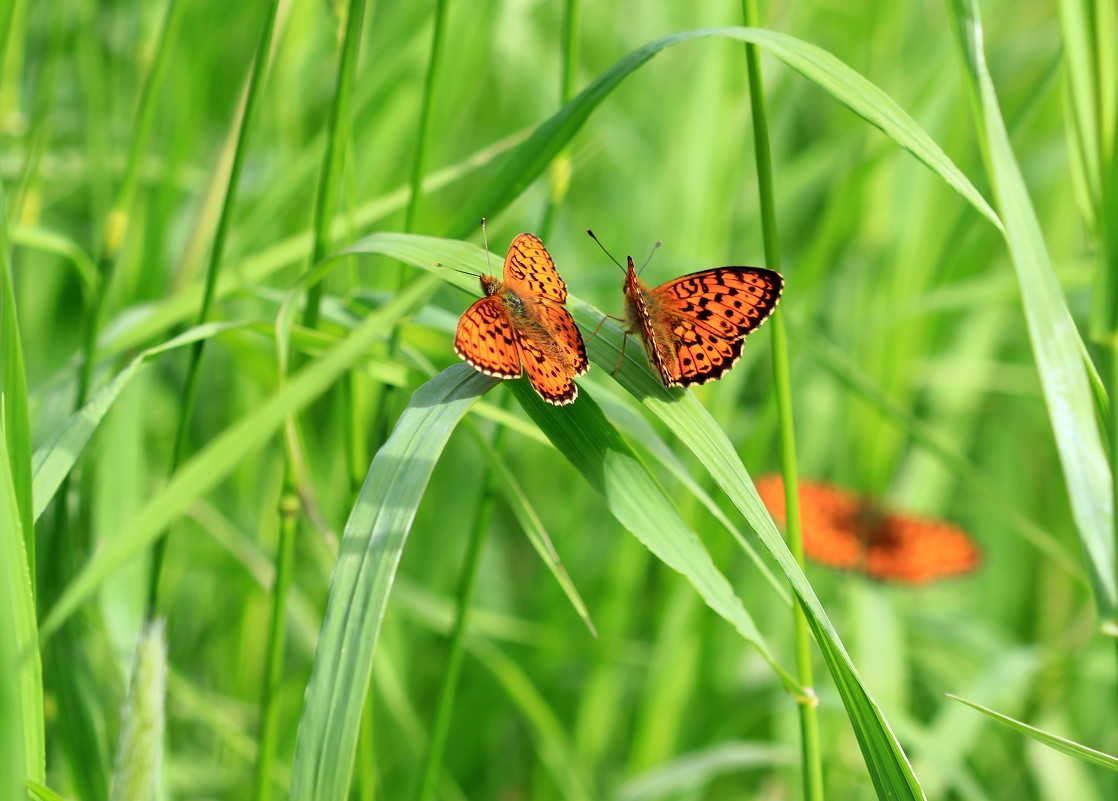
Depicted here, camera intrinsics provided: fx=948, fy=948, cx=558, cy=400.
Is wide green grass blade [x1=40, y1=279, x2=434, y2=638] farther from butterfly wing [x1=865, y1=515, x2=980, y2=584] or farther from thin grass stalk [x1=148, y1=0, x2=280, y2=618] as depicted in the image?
butterfly wing [x1=865, y1=515, x2=980, y2=584]

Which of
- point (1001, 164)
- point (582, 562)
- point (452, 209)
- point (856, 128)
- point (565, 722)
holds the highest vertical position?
point (856, 128)

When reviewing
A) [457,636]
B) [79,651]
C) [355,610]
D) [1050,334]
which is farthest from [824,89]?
[79,651]

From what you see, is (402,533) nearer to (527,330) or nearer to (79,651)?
(527,330)

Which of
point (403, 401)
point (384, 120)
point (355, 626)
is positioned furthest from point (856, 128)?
point (355, 626)

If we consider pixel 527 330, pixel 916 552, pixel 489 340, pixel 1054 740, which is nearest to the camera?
pixel 1054 740

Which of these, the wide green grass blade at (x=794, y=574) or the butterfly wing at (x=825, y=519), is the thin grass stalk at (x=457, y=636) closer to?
the wide green grass blade at (x=794, y=574)

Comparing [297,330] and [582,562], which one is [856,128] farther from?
[297,330]

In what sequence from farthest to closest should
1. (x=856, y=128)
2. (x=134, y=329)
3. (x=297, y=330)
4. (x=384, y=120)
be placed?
1. (x=856, y=128)
2. (x=384, y=120)
3. (x=134, y=329)
4. (x=297, y=330)
